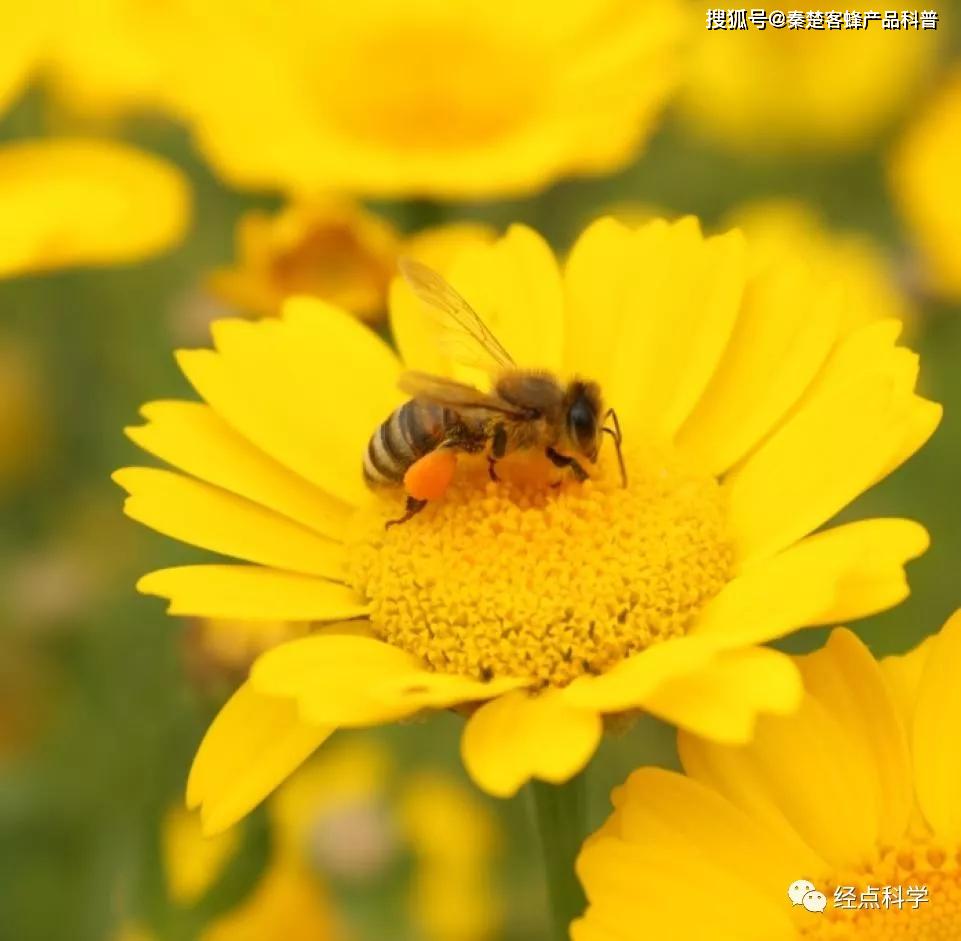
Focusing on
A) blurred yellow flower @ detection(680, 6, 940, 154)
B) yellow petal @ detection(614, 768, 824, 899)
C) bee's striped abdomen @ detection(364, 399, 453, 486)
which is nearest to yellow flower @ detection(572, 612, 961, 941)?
yellow petal @ detection(614, 768, 824, 899)

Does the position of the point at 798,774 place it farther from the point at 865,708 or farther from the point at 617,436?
the point at 617,436

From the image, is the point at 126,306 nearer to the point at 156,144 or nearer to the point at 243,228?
the point at 156,144

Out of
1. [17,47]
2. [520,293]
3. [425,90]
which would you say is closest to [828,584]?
[520,293]

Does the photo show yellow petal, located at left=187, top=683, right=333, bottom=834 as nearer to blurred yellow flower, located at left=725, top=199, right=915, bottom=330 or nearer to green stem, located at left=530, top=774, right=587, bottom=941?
green stem, located at left=530, top=774, right=587, bottom=941

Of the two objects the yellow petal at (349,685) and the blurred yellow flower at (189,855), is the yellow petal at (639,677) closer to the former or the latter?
the yellow petal at (349,685)

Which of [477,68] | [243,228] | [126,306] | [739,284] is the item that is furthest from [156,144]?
[739,284]

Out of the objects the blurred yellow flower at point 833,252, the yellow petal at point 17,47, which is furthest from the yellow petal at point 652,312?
the blurred yellow flower at point 833,252

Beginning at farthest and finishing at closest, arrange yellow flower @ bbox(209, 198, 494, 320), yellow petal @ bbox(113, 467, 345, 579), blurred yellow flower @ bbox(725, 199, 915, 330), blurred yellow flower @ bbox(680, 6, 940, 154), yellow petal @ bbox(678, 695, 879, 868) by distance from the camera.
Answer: blurred yellow flower @ bbox(680, 6, 940, 154) → blurred yellow flower @ bbox(725, 199, 915, 330) → yellow flower @ bbox(209, 198, 494, 320) → yellow petal @ bbox(113, 467, 345, 579) → yellow petal @ bbox(678, 695, 879, 868)
